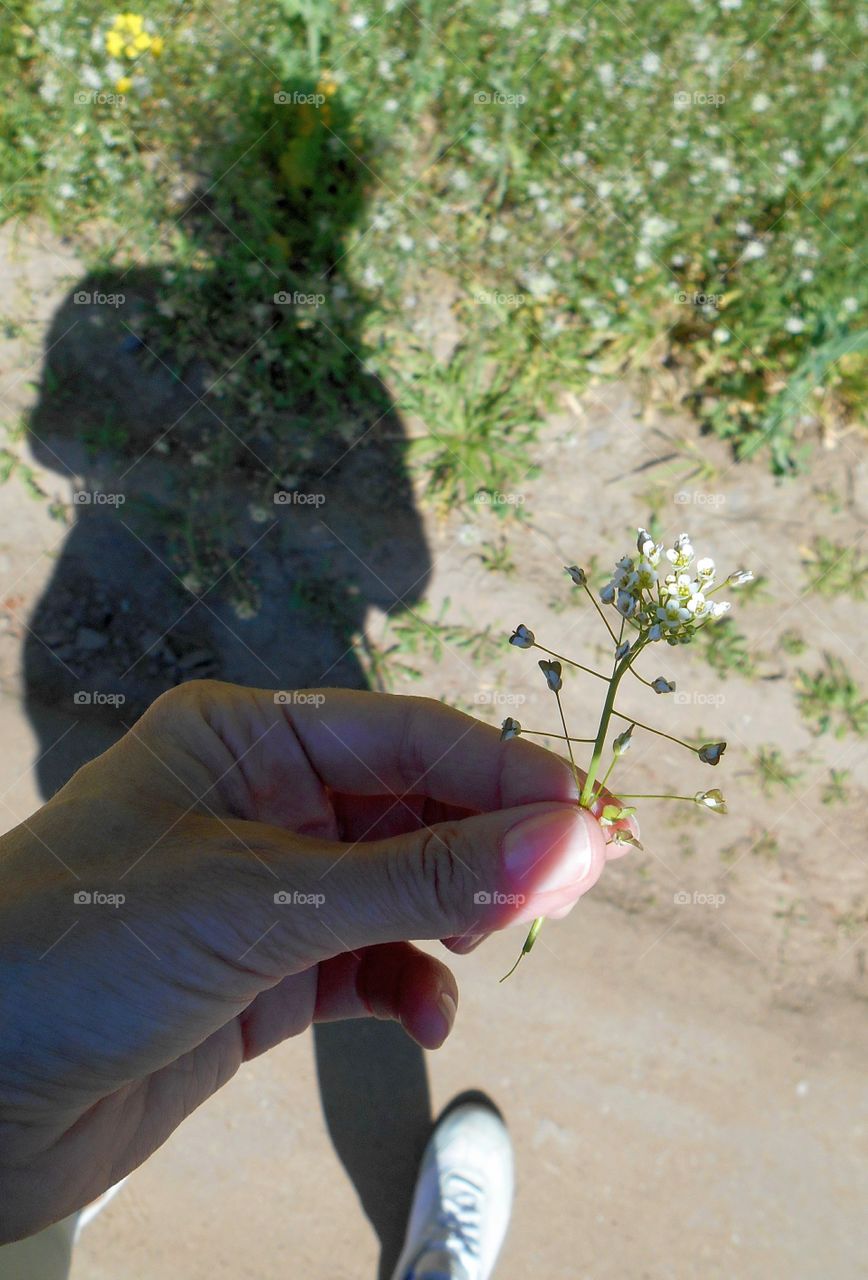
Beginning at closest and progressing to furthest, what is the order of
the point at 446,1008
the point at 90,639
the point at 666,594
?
the point at 666,594
the point at 446,1008
the point at 90,639

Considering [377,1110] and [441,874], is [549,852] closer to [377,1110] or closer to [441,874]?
[441,874]

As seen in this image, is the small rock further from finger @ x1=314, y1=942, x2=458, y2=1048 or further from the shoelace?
the shoelace

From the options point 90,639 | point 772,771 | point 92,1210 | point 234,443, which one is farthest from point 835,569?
point 92,1210

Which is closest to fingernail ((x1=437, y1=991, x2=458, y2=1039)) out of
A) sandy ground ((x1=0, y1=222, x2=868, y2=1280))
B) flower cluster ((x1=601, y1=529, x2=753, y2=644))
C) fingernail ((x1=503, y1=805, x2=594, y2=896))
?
fingernail ((x1=503, y1=805, x2=594, y2=896))

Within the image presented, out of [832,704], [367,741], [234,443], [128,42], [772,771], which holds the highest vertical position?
[128,42]

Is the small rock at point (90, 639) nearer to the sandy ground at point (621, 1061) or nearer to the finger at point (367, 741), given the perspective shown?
the sandy ground at point (621, 1061)

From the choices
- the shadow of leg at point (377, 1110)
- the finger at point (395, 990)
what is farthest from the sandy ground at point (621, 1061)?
the finger at point (395, 990)
